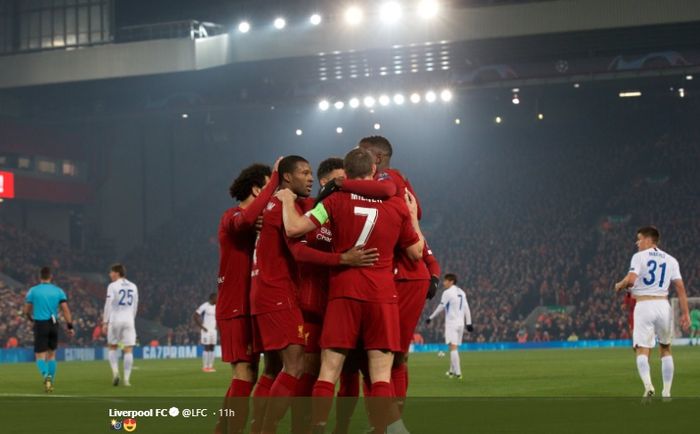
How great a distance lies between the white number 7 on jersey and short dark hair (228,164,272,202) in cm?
156

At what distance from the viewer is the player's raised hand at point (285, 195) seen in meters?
9.87

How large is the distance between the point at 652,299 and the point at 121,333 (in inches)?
492

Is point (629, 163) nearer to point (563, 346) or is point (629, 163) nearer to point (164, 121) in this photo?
point (563, 346)

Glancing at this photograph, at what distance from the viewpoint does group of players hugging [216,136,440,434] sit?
9.45 metres

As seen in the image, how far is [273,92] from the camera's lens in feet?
189

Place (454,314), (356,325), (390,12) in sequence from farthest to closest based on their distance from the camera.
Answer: (390,12)
(454,314)
(356,325)

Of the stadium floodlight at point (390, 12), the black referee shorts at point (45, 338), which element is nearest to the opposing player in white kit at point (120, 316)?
the black referee shorts at point (45, 338)

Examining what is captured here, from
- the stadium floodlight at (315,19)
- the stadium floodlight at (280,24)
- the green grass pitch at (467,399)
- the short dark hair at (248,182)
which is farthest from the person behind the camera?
the stadium floodlight at (280,24)

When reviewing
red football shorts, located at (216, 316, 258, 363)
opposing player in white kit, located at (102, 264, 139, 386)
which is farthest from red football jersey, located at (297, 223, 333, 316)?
opposing player in white kit, located at (102, 264, 139, 386)

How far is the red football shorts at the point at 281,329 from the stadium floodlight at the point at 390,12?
39.1 meters

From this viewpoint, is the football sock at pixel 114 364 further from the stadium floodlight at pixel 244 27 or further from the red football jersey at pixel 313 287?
the stadium floodlight at pixel 244 27

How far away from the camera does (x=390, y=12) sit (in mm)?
47875

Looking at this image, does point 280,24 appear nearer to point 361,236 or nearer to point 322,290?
point 322,290

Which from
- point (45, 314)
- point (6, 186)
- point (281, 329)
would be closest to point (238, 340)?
point (281, 329)
